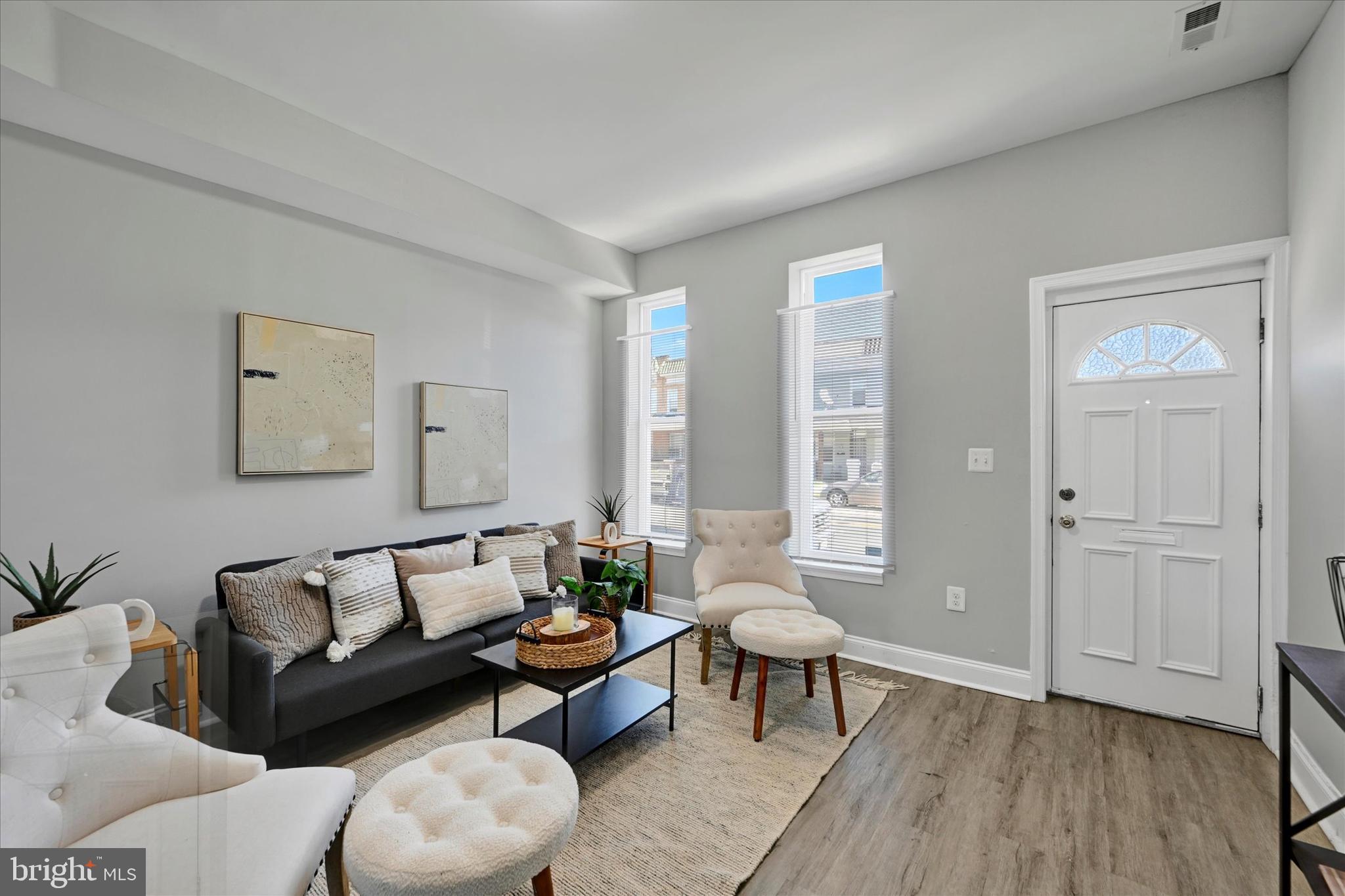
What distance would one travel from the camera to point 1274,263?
2.24 metres

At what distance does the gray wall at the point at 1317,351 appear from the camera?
5.79ft

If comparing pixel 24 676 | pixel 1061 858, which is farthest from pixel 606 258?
pixel 1061 858

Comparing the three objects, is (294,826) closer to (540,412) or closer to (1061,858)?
(1061,858)

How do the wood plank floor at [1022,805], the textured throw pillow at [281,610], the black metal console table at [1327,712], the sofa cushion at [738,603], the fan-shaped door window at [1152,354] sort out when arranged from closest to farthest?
the black metal console table at [1327,712] < the wood plank floor at [1022,805] < the textured throw pillow at [281,610] < the fan-shaped door window at [1152,354] < the sofa cushion at [738,603]

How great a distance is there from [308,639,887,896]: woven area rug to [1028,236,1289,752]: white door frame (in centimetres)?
102

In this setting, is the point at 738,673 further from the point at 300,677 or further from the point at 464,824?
the point at 300,677

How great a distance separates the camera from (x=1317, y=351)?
6.36 ft

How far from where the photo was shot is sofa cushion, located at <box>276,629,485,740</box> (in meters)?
2.02

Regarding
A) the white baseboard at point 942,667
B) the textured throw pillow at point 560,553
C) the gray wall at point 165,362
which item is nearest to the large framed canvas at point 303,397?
the gray wall at point 165,362

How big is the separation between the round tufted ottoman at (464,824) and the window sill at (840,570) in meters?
2.25

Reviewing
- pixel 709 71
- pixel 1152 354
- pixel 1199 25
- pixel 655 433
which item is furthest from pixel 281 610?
pixel 1199 25

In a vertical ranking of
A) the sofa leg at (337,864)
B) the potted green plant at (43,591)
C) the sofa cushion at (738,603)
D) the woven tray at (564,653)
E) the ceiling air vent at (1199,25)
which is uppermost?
the ceiling air vent at (1199,25)

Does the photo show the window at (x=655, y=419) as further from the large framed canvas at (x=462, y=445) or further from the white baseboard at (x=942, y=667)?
the white baseboard at (x=942, y=667)

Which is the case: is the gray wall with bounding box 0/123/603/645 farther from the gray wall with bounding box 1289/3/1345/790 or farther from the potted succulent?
the gray wall with bounding box 1289/3/1345/790
